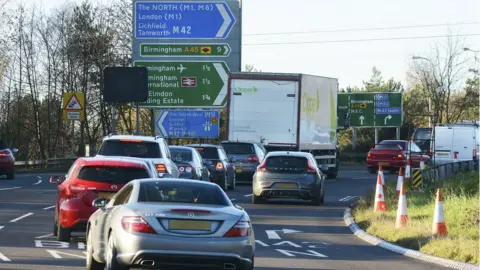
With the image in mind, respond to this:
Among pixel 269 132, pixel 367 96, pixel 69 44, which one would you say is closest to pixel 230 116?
pixel 269 132

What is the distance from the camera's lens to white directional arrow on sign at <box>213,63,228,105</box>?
132 feet

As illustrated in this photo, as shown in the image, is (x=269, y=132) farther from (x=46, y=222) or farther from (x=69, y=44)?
(x=69, y=44)

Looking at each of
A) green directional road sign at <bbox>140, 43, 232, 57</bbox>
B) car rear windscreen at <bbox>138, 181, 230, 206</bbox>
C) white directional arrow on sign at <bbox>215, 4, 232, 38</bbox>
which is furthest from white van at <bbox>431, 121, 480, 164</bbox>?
car rear windscreen at <bbox>138, 181, 230, 206</bbox>

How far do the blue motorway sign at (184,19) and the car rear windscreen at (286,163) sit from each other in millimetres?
11591

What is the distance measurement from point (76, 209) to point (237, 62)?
79.1 ft

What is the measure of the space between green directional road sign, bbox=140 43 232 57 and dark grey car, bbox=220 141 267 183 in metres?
3.69

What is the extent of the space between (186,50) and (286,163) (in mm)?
12596

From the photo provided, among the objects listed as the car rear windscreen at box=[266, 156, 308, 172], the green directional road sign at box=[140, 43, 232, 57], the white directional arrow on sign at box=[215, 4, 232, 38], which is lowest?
the car rear windscreen at box=[266, 156, 308, 172]

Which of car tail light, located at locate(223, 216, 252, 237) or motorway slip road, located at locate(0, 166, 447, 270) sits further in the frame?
motorway slip road, located at locate(0, 166, 447, 270)

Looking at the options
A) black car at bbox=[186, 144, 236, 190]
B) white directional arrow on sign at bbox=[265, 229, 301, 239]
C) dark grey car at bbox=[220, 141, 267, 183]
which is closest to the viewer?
white directional arrow on sign at bbox=[265, 229, 301, 239]

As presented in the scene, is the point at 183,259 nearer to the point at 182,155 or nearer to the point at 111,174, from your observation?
the point at 111,174

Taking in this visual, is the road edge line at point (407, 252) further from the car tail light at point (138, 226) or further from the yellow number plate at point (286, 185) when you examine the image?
the yellow number plate at point (286, 185)

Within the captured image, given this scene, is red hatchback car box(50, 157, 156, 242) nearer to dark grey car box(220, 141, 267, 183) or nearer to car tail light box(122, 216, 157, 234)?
car tail light box(122, 216, 157, 234)

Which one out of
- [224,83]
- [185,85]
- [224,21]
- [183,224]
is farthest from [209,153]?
[183,224]
